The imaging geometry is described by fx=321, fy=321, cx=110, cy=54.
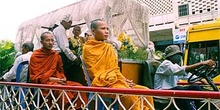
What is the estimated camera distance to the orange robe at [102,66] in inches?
131

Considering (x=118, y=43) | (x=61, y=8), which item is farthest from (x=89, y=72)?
(x=61, y=8)

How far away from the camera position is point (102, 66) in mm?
3484

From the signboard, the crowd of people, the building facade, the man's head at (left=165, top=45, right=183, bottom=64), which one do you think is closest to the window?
the building facade

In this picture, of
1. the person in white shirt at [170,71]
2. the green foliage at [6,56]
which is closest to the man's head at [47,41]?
the person in white shirt at [170,71]

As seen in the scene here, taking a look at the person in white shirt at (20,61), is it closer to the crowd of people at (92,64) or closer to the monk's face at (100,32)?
the crowd of people at (92,64)

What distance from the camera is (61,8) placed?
1052 cm

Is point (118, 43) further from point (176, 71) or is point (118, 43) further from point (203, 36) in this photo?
point (203, 36)

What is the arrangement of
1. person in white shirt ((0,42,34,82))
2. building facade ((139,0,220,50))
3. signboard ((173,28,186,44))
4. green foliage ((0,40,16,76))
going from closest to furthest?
1. person in white shirt ((0,42,34,82))
2. green foliage ((0,40,16,76))
3. signboard ((173,28,186,44))
4. building facade ((139,0,220,50))

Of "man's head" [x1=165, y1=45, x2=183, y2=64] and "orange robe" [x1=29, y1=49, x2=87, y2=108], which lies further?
"man's head" [x1=165, y1=45, x2=183, y2=64]

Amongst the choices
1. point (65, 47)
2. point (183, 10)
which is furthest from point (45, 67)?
point (183, 10)

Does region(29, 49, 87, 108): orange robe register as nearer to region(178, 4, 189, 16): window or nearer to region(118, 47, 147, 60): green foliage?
region(118, 47, 147, 60): green foliage

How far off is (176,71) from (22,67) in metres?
2.21

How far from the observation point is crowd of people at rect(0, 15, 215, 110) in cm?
339

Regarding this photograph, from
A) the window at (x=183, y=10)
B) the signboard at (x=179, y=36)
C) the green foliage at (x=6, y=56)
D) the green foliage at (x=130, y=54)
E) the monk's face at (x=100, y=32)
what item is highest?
the window at (x=183, y=10)
